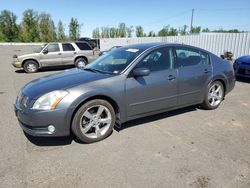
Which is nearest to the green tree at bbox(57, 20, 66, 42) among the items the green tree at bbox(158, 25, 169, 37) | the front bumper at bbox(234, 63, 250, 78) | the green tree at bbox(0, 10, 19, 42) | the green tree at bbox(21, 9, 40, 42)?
the green tree at bbox(21, 9, 40, 42)

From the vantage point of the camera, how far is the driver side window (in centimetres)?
411

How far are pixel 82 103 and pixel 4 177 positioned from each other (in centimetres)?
142

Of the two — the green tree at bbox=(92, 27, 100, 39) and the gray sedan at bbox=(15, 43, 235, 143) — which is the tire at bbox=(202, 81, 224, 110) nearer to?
the gray sedan at bbox=(15, 43, 235, 143)

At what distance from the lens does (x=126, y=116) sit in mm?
3943

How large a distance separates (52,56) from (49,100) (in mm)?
9885

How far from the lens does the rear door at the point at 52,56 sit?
487 inches

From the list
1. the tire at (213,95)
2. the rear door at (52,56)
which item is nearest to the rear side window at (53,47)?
the rear door at (52,56)

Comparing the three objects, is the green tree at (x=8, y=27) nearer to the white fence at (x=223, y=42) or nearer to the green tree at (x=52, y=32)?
the green tree at (x=52, y=32)

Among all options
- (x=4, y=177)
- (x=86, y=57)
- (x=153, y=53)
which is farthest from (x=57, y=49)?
(x=4, y=177)

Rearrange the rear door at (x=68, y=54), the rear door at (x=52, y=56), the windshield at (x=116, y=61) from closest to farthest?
the windshield at (x=116, y=61) < the rear door at (x=52, y=56) < the rear door at (x=68, y=54)

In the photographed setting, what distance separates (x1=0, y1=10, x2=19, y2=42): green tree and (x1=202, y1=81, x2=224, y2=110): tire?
232 ft

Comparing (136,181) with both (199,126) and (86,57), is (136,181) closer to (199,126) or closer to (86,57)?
(199,126)

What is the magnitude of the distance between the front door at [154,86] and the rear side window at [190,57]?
0.77 ft

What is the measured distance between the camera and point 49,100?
10.9 feet
